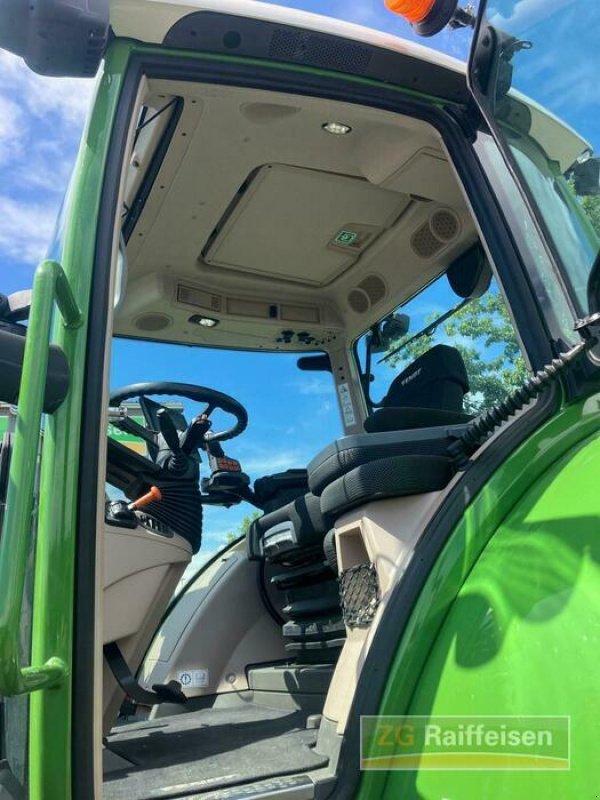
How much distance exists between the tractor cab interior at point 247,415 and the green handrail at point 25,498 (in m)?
0.26

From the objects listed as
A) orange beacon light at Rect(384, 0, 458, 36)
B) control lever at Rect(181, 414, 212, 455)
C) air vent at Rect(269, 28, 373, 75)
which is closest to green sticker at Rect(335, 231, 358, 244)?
control lever at Rect(181, 414, 212, 455)

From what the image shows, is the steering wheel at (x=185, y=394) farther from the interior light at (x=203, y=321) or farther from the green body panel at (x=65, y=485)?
the green body panel at (x=65, y=485)

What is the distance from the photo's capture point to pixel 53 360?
1.15 meters

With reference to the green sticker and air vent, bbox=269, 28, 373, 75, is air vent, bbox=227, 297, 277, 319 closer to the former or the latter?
the green sticker

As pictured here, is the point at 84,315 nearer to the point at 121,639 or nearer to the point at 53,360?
the point at 53,360

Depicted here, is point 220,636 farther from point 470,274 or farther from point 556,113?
point 556,113

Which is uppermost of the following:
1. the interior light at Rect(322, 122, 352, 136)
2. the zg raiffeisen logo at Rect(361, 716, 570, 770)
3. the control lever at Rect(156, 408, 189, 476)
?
the interior light at Rect(322, 122, 352, 136)

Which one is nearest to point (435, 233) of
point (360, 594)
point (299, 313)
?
point (299, 313)

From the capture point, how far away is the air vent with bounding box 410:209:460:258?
2.46m

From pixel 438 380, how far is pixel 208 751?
1.27m

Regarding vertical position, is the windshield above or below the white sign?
above

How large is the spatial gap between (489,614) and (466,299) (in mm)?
1258

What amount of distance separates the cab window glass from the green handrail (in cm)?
97

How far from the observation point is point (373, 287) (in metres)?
2.95
